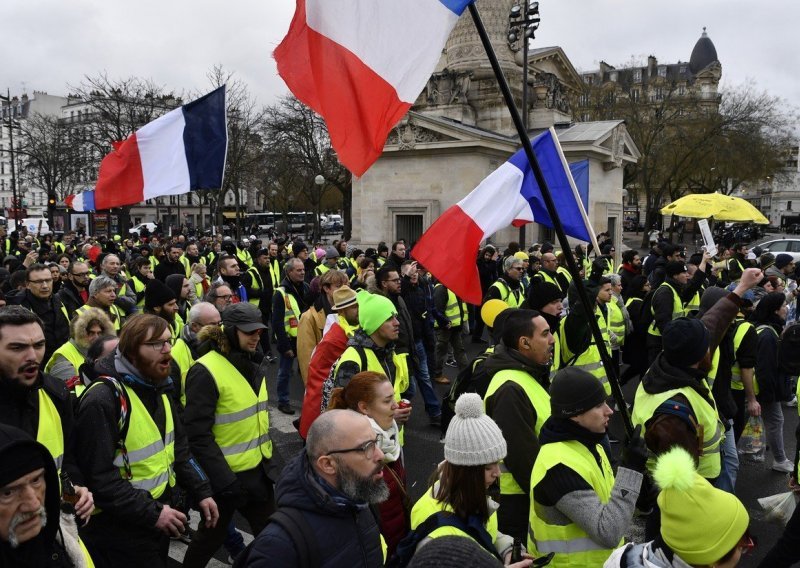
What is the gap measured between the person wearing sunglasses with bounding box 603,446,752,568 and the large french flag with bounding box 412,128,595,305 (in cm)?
238

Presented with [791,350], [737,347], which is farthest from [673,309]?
[791,350]

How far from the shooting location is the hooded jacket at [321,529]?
2.05m

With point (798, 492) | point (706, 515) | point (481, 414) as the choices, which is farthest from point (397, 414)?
point (798, 492)

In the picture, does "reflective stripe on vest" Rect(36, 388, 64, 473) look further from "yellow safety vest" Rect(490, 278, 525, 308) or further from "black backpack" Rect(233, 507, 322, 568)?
"yellow safety vest" Rect(490, 278, 525, 308)

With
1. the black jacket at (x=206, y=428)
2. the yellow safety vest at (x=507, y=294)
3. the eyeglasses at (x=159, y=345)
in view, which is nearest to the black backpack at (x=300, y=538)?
the eyeglasses at (x=159, y=345)

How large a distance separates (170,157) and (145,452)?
4.14 meters

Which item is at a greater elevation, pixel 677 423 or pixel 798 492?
pixel 677 423

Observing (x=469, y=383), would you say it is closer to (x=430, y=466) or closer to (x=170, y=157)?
(x=430, y=466)

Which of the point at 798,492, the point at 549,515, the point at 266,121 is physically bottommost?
the point at 798,492

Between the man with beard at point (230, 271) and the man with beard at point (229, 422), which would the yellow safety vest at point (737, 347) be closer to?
the man with beard at point (229, 422)

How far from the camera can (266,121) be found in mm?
38094

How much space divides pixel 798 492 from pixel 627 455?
2013 mm

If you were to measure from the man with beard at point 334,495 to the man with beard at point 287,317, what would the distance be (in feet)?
17.7

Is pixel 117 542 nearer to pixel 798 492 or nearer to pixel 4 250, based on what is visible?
pixel 798 492
